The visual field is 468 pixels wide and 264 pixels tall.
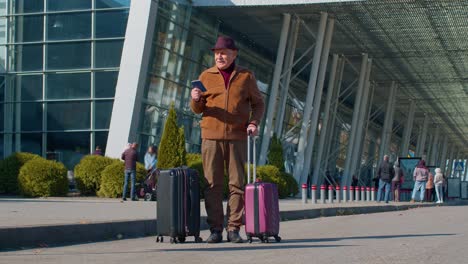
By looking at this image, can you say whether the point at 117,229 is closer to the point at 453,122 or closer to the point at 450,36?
the point at 450,36

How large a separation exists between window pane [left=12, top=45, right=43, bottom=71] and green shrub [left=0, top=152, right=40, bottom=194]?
5616 mm

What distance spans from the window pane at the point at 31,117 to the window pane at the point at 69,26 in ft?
7.86

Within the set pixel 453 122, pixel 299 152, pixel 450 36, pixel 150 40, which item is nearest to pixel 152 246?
pixel 150 40

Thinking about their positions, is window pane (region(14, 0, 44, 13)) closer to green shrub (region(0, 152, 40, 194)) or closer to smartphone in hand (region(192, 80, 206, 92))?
green shrub (region(0, 152, 40, 194))

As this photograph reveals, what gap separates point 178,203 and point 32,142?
68.7 feet

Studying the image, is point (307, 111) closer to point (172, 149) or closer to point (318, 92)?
point (318, 92)

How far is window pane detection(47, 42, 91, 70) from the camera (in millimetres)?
29203

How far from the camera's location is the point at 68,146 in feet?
95.1

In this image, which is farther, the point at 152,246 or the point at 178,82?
the point at 178,82

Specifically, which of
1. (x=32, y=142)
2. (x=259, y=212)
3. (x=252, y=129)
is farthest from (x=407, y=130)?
(x=252, y=129)

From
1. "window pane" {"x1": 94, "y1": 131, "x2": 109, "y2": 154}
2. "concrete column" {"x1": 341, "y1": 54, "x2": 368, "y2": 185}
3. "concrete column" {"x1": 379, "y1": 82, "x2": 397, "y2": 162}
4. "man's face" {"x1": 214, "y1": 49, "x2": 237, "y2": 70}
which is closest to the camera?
"man's face" {"x1": 214, "y1": 49, "x2": 237, "y2": 70}

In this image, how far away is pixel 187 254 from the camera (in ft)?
27.4

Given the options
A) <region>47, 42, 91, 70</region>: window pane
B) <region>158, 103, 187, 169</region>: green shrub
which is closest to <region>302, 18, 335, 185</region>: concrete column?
<region>47, 42, 91, 70</region>: window pane

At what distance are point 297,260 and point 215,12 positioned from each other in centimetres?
2619
